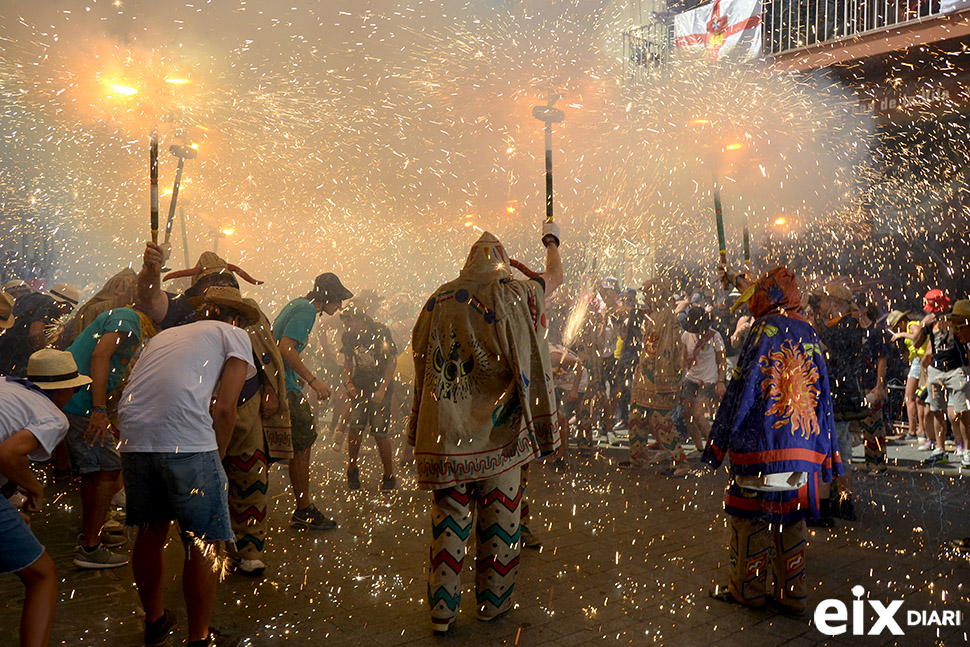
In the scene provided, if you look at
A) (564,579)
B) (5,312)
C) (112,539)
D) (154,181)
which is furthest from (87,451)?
(5,312)

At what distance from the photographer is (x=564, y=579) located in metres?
4.03

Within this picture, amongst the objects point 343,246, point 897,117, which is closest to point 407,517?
point 897,117

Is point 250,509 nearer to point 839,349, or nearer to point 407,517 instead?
point 407,517

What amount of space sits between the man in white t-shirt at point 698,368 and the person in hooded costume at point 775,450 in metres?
4.33

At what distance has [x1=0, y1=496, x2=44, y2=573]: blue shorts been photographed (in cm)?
252

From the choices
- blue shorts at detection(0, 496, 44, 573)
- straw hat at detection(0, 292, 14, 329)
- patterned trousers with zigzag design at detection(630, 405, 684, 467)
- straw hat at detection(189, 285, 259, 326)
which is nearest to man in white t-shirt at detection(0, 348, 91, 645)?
blue shorts at detection(0, 496, 44, 573)

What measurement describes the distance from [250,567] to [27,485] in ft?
5.31

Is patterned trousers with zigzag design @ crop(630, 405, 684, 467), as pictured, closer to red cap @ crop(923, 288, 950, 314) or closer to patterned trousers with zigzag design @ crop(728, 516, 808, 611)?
red cap @ crop(923, 288, 950, 314)

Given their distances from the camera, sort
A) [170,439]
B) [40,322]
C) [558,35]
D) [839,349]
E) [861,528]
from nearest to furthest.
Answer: [170,439] → [861,528] → [839,349] → [40,322] → [558,35]

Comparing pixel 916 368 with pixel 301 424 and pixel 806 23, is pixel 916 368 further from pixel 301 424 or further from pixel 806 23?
pixel 301 424

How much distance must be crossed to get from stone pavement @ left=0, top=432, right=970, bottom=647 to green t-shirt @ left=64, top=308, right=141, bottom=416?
0.96 m

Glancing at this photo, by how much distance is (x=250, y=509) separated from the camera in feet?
13.5

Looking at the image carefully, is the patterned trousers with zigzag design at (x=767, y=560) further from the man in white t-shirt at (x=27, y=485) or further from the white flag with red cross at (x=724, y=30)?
the white flag with red cross at (x=724, y=30)

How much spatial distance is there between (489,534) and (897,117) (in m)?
11.2
